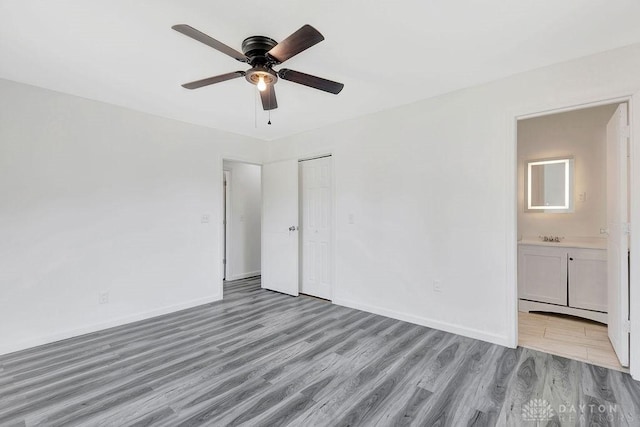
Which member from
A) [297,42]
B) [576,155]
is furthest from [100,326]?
[576,155]

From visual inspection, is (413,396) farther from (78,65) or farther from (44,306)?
(78,65)

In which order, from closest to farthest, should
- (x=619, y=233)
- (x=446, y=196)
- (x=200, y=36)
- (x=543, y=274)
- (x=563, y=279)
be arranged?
(x=200, y=36) → (x=619, y=233) → (x=446, y=196) → (x=563, y=279) → (x=543, y=274)

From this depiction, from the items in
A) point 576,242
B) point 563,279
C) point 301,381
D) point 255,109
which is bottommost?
point 301,381

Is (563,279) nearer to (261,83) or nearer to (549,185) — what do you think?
(549,185)

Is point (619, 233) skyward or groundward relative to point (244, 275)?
skyward

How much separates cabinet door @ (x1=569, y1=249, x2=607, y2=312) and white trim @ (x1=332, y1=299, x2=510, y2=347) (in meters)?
1.29

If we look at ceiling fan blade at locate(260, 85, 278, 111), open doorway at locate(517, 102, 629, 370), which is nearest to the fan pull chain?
ceiling fan blade at locate(260, 85, 278, 111)

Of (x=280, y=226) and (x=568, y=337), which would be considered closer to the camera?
(x=568, y=337)

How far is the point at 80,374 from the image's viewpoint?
7.57ft

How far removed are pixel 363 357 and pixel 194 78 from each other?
9.33 ft

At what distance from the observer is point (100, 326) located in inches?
124

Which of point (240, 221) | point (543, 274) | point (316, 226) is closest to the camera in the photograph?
point (543, 274)

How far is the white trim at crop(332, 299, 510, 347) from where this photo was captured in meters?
2.75

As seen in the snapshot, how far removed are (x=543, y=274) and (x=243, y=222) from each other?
4550 millimetres
